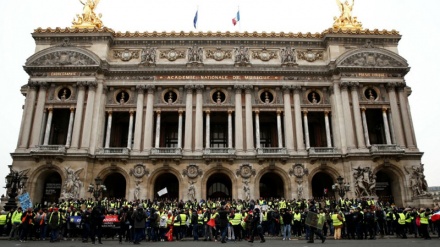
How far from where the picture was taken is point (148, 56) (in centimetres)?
4116

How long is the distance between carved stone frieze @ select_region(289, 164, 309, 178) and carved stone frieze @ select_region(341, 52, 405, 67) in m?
13.3

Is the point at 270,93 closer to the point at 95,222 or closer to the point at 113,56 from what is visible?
the point at 113,56

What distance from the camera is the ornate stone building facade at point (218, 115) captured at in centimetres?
3641

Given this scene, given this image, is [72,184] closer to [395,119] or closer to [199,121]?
[199,121]

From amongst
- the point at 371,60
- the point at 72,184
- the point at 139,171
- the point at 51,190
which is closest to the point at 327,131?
the point at 371,60

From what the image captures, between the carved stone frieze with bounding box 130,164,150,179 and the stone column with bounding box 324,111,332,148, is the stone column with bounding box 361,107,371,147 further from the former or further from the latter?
the carved stone frieze with bounding box 130,164,150,179

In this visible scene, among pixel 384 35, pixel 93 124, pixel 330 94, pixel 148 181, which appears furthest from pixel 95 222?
pixel 384 35

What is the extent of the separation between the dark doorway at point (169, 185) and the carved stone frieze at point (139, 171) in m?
2.78

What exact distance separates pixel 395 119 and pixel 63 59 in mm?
38905

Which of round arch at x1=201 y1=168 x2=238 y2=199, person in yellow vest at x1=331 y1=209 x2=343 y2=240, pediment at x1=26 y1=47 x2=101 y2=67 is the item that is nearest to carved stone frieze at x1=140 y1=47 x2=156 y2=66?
pediment at x1=26 y1=47 x2=101 y2=67

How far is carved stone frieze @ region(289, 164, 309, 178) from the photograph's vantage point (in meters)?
36.5

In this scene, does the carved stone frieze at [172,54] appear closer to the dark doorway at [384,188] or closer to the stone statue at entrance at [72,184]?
the stone statue at entrance at [72,184]

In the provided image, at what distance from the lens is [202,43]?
42.1 meters

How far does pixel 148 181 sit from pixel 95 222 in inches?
740
